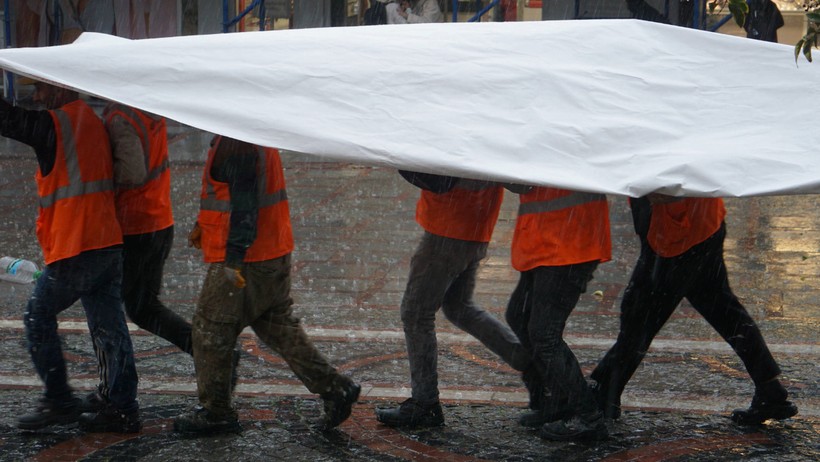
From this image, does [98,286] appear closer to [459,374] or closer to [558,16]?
[459,374]

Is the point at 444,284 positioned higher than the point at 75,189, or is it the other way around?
the point at 75,189

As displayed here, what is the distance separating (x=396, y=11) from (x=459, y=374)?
11.5 meters

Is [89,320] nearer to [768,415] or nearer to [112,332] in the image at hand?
[112,332]

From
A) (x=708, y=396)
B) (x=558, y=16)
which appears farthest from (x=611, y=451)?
(x=558, y=16)

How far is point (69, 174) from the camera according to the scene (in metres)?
5.18

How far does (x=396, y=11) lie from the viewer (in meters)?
17.2

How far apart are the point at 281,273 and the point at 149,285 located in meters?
0.85

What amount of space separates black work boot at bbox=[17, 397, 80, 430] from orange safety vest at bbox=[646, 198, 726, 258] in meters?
2.94

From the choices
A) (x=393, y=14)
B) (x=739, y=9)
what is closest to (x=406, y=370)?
(x=739, y=9)

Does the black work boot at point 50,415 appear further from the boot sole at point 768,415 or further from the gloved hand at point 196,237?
the boot sole at point 768,415

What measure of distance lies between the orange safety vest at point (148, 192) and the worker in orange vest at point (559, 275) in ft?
6.01

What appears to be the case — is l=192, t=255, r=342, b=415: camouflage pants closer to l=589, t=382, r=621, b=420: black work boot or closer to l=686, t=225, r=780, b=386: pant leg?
l=589, t=382, r=621, b=420: black work boot

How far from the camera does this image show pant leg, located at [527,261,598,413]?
203 inches

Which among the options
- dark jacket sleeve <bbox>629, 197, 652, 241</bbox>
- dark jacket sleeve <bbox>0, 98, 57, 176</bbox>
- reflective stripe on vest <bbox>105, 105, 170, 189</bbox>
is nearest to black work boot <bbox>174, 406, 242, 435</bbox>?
reflective stripe on vest <bbox>105, 105, 170, 189</bbox>
